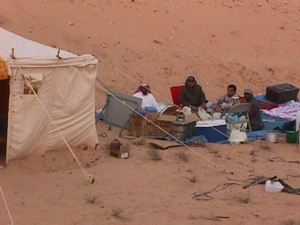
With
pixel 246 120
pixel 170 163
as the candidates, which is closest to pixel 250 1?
pixel 246 120

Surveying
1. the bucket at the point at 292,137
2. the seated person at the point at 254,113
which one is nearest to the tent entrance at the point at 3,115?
the seated person at the point at 254,113

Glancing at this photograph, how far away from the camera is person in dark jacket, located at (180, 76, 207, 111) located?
43.1 feet

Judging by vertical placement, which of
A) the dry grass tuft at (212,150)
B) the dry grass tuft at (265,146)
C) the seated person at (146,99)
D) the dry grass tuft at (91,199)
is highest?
the seated person at (146,99)

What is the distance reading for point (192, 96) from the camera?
13.2m

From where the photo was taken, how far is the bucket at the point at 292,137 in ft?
38.8

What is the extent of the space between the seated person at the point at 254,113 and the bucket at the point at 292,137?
722 millimetres

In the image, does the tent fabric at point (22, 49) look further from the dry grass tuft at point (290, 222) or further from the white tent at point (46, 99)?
the dry grass tuft at point (290, 222)

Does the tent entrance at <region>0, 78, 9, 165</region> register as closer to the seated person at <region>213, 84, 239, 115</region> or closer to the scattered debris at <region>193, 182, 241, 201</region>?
the scattered debris at <region>193, 182, 241, 201</region>

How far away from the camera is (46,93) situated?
32.3 feet

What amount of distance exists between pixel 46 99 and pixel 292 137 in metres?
3.99

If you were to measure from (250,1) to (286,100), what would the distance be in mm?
9714

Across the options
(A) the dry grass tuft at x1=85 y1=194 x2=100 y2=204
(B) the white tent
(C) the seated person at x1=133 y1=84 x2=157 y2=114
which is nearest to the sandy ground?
(A) the dry grass tuft at x1=85 y1=194 x2=100 y2=204

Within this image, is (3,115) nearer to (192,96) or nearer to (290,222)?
(192,96)

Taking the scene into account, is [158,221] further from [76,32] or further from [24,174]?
[76,32]
